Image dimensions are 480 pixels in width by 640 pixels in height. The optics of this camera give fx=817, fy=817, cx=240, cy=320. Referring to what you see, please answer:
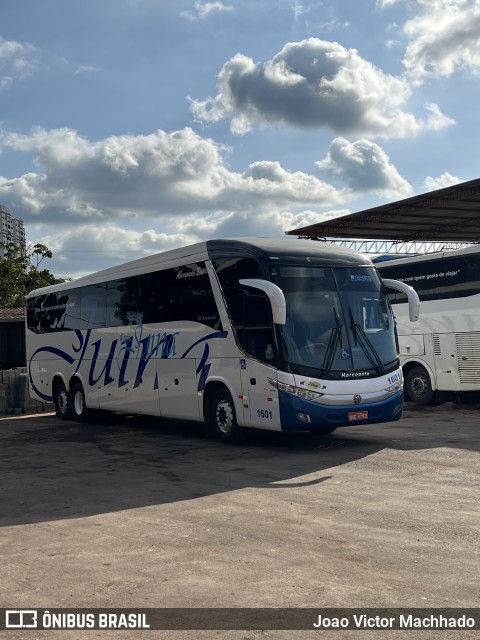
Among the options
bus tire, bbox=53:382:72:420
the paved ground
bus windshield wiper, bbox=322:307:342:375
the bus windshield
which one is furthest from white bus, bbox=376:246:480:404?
bus tire, bbox=53:382:72:420

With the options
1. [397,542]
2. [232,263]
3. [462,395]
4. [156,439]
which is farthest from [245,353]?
[462,395]

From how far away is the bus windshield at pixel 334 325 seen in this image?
1280 cm

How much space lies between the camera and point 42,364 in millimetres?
22453

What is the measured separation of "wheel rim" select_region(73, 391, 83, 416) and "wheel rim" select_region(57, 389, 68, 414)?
16.6 inches

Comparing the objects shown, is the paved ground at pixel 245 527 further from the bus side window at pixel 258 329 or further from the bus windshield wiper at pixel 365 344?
the bus side window at pixel 258 329

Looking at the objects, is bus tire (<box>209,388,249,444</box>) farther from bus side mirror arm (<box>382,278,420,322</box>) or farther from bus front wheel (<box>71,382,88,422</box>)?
bus front wheel (<box>71,382,88,422</box>)

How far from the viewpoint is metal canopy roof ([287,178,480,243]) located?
31017mm

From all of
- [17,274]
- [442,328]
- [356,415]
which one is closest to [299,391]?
[356,415]

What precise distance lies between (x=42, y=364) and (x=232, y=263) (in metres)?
10.3

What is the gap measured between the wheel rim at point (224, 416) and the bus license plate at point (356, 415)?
222cm

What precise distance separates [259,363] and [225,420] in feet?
5.46

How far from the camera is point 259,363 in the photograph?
13.1 m

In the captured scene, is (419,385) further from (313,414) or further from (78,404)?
(313,414)

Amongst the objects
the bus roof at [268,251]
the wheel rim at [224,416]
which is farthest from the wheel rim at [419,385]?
the wheel rim at [224,416]
